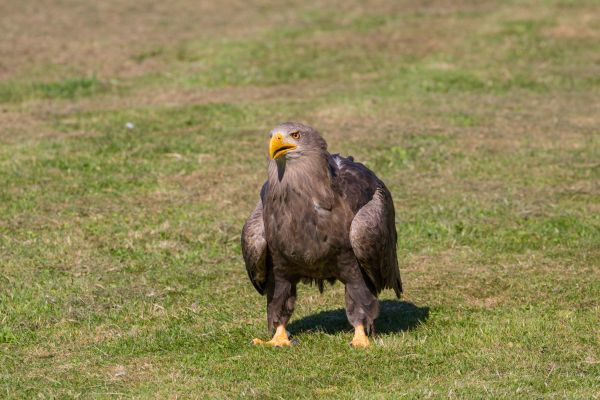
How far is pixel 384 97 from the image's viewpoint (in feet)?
→ 72.8

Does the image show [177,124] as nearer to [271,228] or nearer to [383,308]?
[383,308]

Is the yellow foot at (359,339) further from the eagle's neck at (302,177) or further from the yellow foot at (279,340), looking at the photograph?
the eagle's neck at (302,177)

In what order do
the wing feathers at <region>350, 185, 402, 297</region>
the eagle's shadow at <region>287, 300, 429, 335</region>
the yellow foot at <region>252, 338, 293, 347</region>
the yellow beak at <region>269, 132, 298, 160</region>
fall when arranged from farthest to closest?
the eagle's shadow at <region>287, 300, 429, 335</region>
the yellow foot at <region>252, 338, 293, 347</region>
the wing feathers at <region>350, 185, 402, 297</region>
the yellow beak at <region>269, 132, 298, 160</region>

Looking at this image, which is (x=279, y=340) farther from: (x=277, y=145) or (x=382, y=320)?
(x=277, y=145)

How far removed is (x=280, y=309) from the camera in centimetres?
957

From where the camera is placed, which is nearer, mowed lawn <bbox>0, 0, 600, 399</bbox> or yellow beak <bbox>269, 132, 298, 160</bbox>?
yellow beak <bbox>269, 132, 298, 160</bbox>

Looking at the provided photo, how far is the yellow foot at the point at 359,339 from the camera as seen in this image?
30.7 ft

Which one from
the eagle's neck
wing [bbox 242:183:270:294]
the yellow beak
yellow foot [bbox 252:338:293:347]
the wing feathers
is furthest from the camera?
yellow foot [bbox 252:338:293:347]

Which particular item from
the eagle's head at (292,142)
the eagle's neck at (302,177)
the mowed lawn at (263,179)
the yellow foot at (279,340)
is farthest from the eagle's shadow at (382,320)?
the eagle's head at (292,142)

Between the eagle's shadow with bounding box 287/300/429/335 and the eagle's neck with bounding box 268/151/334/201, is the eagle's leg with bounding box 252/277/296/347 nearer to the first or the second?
the eagle's shadow with bounding box 287/300/429/335

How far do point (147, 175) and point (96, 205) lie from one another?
1.66m

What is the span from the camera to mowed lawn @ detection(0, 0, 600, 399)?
8.98 meters

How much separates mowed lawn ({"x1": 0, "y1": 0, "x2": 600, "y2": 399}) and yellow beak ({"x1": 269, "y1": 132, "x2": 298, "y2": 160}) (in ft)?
5.70

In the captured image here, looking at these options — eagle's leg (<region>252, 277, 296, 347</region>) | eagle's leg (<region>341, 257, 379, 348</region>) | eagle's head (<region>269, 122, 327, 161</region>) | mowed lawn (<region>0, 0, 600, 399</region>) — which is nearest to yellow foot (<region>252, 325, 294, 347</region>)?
eagle's leg (<region>252, 277, 296, 347</region>)
